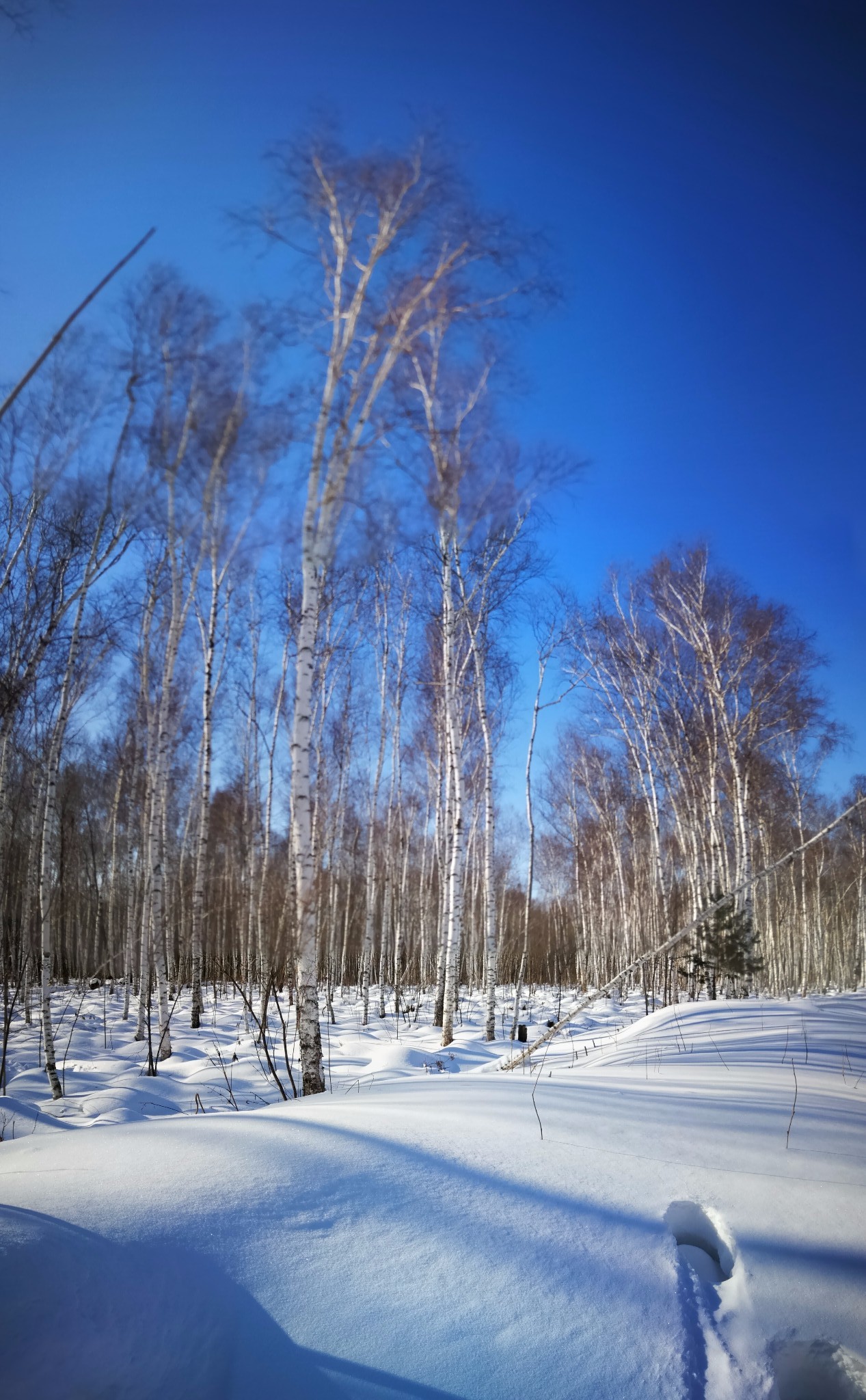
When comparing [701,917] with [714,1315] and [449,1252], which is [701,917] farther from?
[449,1252]

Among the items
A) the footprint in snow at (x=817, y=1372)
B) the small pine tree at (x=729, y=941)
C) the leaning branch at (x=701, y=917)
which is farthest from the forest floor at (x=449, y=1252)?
the small pine tree at (x=729, y=941)

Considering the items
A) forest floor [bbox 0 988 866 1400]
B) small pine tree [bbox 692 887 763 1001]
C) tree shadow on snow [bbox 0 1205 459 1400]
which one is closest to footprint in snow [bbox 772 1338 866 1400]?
forest floor [bbox 0 988 866 1400]

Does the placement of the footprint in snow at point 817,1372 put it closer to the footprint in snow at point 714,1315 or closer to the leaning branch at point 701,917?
the footprint in snow at point 714,1315

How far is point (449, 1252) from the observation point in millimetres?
1463

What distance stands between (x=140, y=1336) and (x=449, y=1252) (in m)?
0.67

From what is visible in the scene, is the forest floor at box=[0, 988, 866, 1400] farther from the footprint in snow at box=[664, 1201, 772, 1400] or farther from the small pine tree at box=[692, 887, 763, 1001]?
the small pine tree at box=[692, 887, 763, 1001]

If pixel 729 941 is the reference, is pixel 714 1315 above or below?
above

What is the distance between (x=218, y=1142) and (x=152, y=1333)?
80 centimetres

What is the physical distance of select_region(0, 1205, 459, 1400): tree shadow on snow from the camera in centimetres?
110

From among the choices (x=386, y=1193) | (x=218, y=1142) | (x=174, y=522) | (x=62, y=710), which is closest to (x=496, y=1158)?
(x=386, y=1193)

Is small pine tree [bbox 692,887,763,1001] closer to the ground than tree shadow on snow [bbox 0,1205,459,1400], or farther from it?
closer to the ground

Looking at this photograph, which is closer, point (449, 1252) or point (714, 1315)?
point (714, 1315)

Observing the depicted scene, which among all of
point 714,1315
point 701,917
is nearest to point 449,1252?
point 714,1315

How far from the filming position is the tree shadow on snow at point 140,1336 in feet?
3.60
